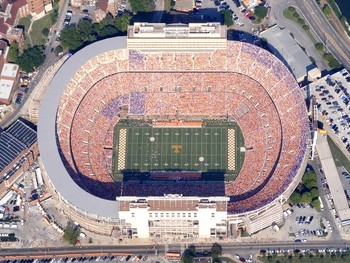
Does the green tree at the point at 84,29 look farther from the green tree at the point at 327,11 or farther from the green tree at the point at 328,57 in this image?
the green tree at the point at 327,11

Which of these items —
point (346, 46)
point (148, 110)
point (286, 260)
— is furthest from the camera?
point (346, 46)

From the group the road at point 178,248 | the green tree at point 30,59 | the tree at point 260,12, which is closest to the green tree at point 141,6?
the tree at point 260,12

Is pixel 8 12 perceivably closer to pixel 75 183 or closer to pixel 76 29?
pixel 76 29

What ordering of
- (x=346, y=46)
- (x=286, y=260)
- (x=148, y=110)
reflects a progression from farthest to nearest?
(x=346, y=46) → (x=148, y=110) → (x=286, y=260)

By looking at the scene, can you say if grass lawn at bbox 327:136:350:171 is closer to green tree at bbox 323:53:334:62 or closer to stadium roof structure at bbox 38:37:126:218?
green tree at bbox 323:53:334:62

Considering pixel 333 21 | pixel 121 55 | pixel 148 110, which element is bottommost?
pixel 148 110

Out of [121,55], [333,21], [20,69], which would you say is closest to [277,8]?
[333,21]
